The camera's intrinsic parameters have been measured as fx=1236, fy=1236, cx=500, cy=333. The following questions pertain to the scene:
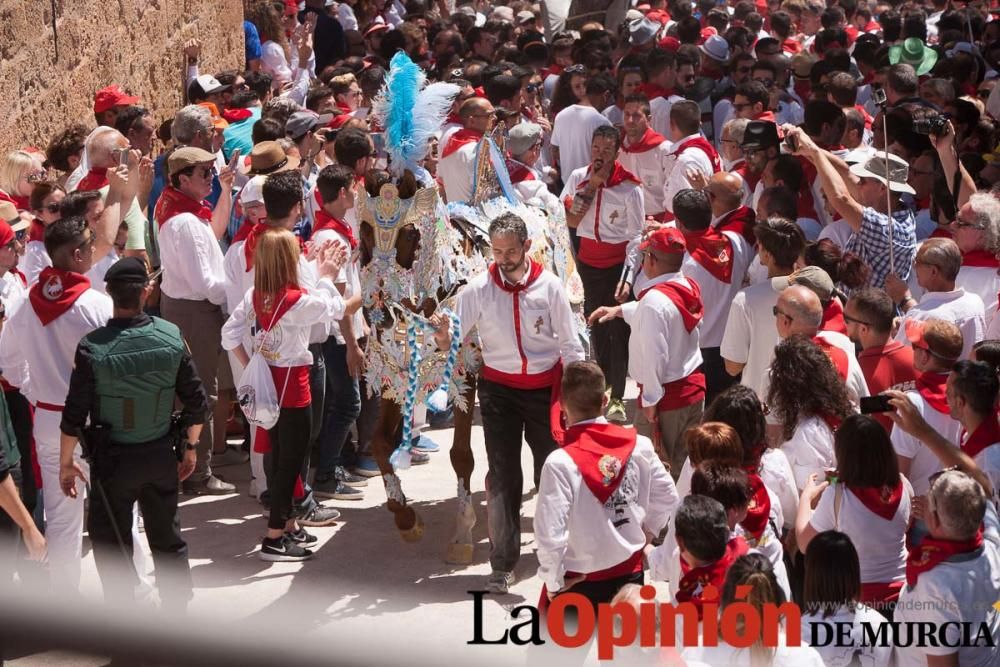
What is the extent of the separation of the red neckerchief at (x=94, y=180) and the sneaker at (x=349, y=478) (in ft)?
7.18

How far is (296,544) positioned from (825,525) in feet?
10.2

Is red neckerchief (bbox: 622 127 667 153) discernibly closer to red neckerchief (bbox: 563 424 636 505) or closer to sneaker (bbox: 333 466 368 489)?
sneaker (bbox: 333 466 368 489)

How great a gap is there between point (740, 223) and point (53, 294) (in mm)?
3708

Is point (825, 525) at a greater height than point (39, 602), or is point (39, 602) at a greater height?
point (39, 602)

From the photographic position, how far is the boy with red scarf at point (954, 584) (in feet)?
12.9

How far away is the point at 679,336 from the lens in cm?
618

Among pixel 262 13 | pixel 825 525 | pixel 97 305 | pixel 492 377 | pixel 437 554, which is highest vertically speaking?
pixel 262 13

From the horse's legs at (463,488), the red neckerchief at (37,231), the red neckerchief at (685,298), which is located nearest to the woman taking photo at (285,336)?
the horse's legs at (463,488)

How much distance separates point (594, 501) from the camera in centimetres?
462

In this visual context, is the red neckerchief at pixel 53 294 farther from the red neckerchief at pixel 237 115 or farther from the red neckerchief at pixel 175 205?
the red neckerchief at pixel 237 115

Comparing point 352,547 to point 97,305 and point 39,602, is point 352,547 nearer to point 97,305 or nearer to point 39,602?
point 97,305

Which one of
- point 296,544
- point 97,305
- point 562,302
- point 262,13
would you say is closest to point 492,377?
point 562,302

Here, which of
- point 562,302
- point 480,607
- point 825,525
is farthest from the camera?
point 562,302

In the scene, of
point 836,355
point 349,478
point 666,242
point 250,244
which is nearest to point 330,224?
point 250,244
